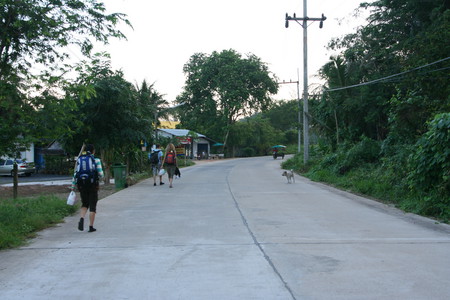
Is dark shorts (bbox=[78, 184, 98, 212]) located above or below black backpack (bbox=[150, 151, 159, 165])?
below

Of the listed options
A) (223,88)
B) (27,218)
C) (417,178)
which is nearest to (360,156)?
(417,178)

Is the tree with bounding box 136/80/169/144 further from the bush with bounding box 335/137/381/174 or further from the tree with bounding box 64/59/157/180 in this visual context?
the bush with bounding box 335/137/381/174

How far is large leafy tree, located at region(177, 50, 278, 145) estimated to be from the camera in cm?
5781

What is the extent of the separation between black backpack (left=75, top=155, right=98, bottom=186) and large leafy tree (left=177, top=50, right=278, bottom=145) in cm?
4902

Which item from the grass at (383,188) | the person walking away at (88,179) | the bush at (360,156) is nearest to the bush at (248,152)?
the grass at (383,188)

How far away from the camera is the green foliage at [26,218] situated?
24.2 feet

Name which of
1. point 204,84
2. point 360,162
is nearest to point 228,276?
point 360,162

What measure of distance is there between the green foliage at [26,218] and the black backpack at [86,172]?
51.0 inches

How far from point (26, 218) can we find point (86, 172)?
1665 mm

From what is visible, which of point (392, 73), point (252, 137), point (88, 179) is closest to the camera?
point (88, 179)

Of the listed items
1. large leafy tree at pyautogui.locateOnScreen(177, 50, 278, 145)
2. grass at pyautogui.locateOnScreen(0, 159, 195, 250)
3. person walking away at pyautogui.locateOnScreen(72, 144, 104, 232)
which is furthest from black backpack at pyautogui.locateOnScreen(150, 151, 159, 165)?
large leafy tree at pyautogui.locateOnScreen(177, 50, 278, 145)

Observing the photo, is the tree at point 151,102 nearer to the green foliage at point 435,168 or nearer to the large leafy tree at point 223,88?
the green foliage at point 435,168

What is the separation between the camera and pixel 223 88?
57.6 m

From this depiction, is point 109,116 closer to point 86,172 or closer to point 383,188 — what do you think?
point 86,172
